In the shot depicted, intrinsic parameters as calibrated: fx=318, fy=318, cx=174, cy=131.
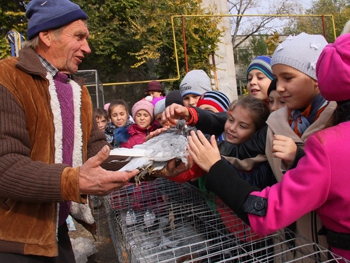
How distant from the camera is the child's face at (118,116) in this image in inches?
178

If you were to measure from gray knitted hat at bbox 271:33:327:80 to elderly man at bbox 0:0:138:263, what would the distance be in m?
0.92

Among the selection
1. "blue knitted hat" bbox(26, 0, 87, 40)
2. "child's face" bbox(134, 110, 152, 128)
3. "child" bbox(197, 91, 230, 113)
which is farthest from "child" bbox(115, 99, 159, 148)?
"blue knitted hat" bbox(26, 0, 87, 40)

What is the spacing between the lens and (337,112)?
1177 mm

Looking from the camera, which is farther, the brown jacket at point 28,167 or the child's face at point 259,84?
the child's face at point 259,84

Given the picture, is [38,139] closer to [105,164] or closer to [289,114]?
[105,164]

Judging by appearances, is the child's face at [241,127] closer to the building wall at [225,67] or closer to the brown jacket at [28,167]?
the brown jacket at [28,167]

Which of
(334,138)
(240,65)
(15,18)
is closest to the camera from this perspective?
(334,138)

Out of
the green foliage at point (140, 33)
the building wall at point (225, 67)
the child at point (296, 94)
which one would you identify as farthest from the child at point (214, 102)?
the building wall at point (225, 67)

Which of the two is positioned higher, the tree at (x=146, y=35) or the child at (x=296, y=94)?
the tree at (x=146, y=35)

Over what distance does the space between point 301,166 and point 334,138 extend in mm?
141

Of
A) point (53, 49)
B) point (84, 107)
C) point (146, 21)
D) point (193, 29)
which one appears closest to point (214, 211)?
point (84, 107)

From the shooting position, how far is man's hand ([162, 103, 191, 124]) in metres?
1.92

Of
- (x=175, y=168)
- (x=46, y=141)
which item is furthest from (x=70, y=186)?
(x=175, y=168)

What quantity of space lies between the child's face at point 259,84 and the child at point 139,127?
1.66 m
